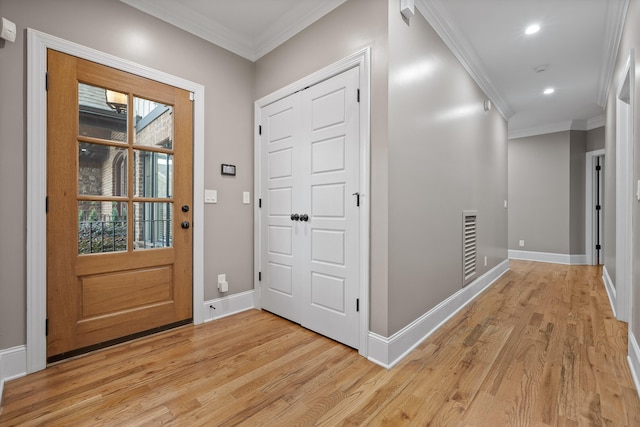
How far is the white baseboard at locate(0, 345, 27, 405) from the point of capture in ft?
5.49

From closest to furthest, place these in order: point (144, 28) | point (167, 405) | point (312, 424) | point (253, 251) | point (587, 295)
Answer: point (312, 424) < point (167, 405) < point (144, 28) < point (253, 251) < point (587, 295)

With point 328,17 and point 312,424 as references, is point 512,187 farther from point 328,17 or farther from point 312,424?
point 312,424

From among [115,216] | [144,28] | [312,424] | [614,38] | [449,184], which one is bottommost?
[312,424]

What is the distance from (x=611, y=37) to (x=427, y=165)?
233 cm

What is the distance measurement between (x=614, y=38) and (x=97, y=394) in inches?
196

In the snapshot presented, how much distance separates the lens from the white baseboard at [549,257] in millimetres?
5367

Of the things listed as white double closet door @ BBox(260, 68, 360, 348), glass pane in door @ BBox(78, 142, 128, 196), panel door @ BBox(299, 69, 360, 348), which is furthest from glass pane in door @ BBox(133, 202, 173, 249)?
panel door @ BBox(299, 69, 360, 348)

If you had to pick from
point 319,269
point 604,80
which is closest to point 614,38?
point 604,80

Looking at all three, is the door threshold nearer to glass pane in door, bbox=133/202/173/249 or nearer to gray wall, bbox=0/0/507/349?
gray wall, bbox=0/0/507/349

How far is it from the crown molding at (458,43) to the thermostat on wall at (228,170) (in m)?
2.05

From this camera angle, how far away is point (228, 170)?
273 centimetres

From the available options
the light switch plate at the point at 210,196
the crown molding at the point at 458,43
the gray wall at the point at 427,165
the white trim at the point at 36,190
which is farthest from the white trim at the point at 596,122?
the white trim at the point at 36,190

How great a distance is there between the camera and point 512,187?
598 centimetres

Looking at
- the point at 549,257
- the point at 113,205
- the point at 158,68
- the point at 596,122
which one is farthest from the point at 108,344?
the point at 596,122
